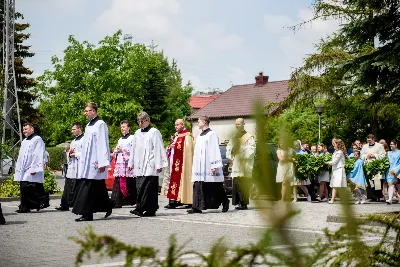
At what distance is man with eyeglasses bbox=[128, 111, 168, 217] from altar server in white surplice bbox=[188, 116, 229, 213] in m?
1.43

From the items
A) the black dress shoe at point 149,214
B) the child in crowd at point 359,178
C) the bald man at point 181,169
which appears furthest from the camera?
the child in crowd at point 359,178

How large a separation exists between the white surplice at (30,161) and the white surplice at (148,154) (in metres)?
2.12

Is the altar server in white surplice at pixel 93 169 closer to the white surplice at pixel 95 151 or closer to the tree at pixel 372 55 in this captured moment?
the white surplice at pixel 95 151

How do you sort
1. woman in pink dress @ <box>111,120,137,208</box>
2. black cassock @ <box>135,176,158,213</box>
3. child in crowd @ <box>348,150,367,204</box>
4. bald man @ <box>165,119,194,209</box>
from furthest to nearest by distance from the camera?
child in crowd @ <box>348,150,367,204</box>, woman in pink dress @ <box>111,120,137,208</box>, bald man @ <box>165,119,194,209</box>, black cassock @ <box>135,176,158,213</box>

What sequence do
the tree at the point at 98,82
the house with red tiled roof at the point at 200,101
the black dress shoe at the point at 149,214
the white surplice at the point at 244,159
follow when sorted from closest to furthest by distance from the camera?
the white surplice at the point at 244,159, the black dress shoe at the point at 149,214, the tree at the point at 98,82, the house with red tiled roof at the point at 200,101

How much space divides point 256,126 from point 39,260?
6302mm

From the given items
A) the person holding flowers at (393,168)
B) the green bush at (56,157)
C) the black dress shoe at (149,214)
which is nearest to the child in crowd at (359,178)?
the person holding flowers at (393,168)

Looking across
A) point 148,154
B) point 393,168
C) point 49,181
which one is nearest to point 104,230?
point 148,154

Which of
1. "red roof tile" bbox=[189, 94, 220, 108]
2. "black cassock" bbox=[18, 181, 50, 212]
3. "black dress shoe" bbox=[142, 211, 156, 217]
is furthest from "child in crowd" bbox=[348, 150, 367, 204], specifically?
"red roof tile" bbox=[189, 94, 220, 108]

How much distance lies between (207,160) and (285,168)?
1394 cm

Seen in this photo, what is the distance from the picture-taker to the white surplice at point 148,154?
45.5ft

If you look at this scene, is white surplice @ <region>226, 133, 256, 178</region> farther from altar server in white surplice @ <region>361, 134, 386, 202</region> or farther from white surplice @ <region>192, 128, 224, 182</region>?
altar server in white surplice @ <region>361, 134, 386, 202</region>

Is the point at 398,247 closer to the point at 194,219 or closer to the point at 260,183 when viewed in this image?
the point at 260,183

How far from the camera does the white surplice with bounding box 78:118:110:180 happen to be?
1290cm
